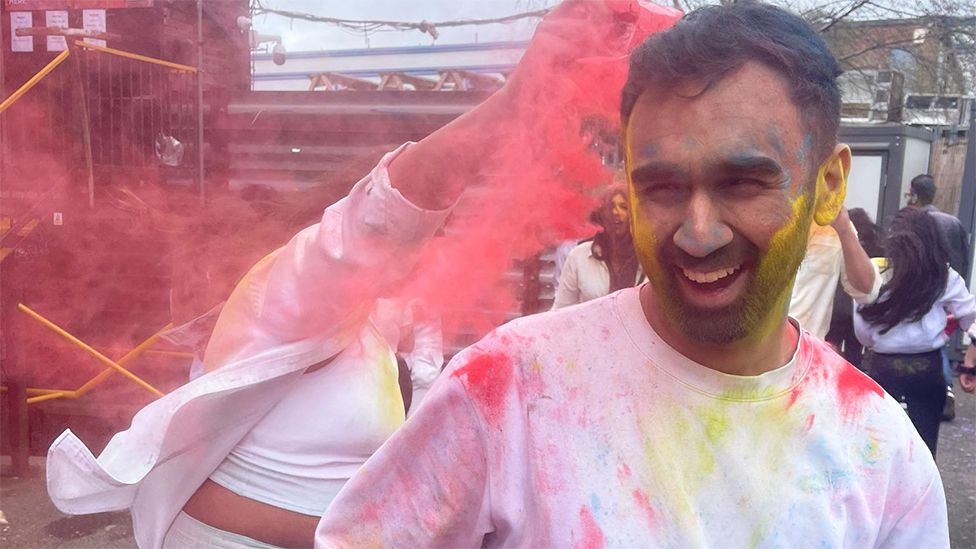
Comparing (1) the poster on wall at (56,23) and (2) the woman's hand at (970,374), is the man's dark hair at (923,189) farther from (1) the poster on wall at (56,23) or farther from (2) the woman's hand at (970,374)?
(1) the poster on wall at (56,23)

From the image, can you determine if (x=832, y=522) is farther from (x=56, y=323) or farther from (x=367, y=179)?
(x=56, y=323)

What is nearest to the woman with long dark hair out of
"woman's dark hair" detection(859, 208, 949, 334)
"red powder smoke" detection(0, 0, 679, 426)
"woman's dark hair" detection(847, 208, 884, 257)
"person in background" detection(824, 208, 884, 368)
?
"woman's dark hair" detection(859, 208, 949, 334)

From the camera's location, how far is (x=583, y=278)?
3.44 meters

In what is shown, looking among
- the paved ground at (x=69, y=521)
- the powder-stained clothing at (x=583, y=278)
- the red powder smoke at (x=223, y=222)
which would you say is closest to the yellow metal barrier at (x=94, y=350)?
the red powder smoke at (x=223, y=222)

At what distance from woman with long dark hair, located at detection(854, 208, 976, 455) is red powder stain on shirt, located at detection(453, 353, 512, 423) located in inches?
146

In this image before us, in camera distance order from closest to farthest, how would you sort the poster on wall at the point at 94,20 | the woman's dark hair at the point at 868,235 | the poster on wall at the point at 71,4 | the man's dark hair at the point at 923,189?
the poster on wall at the point at 71,4 → the poster on wall at the point at 94,20 → the woman's dark hair at the point at 868,235 → the man's dark hair at the point at 923,189

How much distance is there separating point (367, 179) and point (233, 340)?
0.51 m

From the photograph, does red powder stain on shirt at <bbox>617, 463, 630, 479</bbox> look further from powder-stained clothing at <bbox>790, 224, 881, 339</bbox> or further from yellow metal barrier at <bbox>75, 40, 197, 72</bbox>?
yellow metal barrier at <bbox>75, 40, 197, 72</bbox>

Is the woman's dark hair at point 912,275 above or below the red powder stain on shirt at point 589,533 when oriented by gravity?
below

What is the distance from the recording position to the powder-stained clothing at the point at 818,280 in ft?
11.1

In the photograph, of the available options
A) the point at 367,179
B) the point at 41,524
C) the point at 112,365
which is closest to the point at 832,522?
the point at 367,179

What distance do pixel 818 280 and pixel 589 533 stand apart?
2.82 m

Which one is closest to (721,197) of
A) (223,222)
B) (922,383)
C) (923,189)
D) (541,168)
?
(541,168)

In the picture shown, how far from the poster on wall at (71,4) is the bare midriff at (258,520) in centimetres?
331
